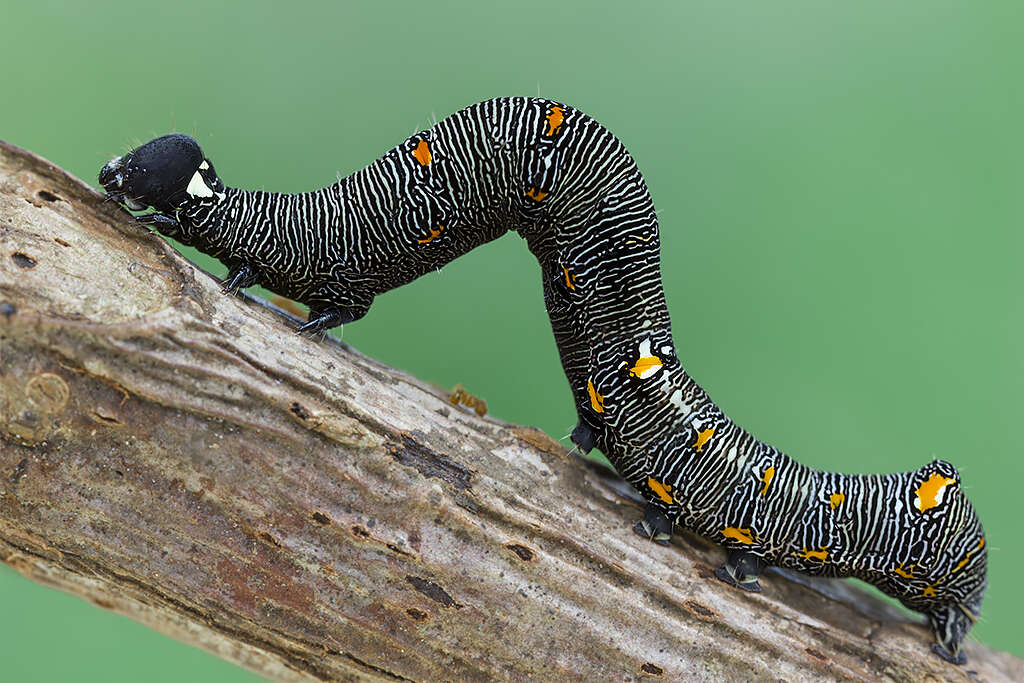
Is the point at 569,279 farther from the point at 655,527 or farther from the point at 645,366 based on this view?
the point at 655,527

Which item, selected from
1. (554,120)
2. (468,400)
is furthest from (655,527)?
(554,120)

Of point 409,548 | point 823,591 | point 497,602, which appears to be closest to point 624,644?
point 497,602

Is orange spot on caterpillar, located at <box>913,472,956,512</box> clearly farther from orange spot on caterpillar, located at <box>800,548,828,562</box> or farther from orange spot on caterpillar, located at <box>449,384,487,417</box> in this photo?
orange spot on caterpillar, located at <box>449,384,487,417</box>

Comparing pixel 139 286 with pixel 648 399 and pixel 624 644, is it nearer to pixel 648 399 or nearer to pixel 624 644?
pixel 648 399

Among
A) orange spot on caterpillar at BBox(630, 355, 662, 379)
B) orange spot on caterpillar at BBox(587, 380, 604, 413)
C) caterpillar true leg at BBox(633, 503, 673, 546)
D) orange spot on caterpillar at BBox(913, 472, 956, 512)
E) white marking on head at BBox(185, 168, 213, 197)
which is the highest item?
orange spot on caterpillar at BBox(913, 472, 956, 512)

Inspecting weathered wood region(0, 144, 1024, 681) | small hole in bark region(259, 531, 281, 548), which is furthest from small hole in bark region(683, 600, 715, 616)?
small hole in bark region(259, 531, 281, 548)

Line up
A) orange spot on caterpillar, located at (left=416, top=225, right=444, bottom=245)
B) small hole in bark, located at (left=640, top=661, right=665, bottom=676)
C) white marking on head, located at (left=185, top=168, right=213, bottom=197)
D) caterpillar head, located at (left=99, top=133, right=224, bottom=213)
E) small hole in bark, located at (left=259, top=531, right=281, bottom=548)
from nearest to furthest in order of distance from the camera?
1. small hole in bark, located at (left=259, top=531, right=281, bottom=548)
2. caterpillar head, located at (left=99, top=133, right=224, bottom=213)
3. white marking on head, located at (left=185, top=168, right=213, bottom=197)
4. small hole in bark, located at (left=640, top=661, right=665, bottom=676)
5. orange spot on caterpillar, located at (left=416, top=225, right=444, bottom=245)
